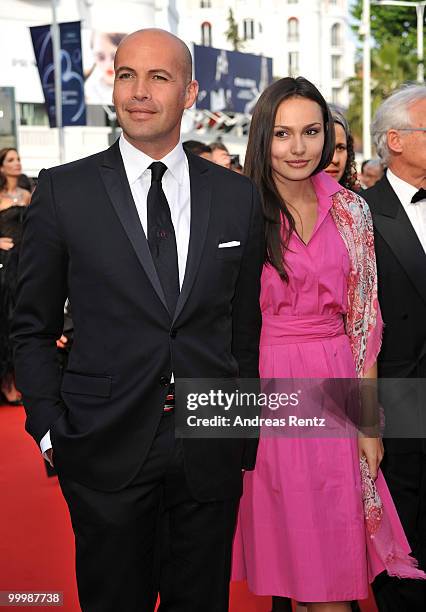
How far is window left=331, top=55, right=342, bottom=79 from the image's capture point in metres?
107

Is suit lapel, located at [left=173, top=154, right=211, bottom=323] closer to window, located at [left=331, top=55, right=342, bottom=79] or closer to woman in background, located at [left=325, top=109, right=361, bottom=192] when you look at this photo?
woman in background, located at [left=325, top=109, right=361, bottom=192]

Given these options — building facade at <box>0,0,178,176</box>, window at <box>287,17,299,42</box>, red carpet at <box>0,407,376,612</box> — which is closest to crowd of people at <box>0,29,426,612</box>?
red carpet at <box>0,407,376,612</box>

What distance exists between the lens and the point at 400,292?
4.11 metres

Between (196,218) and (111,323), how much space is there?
397mm

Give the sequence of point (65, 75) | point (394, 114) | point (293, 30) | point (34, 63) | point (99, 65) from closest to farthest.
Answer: point (394, 114)
point (65, 75)
point (99, 65)
point (34, 63)
point (293, 30)

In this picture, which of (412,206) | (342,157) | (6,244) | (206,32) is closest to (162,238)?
(412,206)

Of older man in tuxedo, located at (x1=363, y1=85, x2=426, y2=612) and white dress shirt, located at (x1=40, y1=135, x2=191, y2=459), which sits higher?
white dress shirt, located at (x1=40, y1=135, x2=191, y2=459)

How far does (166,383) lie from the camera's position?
9.51ft

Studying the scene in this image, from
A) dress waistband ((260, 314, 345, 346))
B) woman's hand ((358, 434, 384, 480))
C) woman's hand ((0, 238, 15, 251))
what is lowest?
woman's hand ((0, 238, 15, 251))

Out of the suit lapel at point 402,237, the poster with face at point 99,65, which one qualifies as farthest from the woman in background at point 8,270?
the poster with face at point 99,65

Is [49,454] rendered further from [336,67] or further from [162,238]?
[336,67]

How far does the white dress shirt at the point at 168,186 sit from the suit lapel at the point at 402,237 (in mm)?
1333

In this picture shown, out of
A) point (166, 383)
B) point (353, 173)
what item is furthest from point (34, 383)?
point (353, 173)

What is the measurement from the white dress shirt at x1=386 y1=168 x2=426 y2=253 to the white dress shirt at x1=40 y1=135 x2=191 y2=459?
4.96 feet
